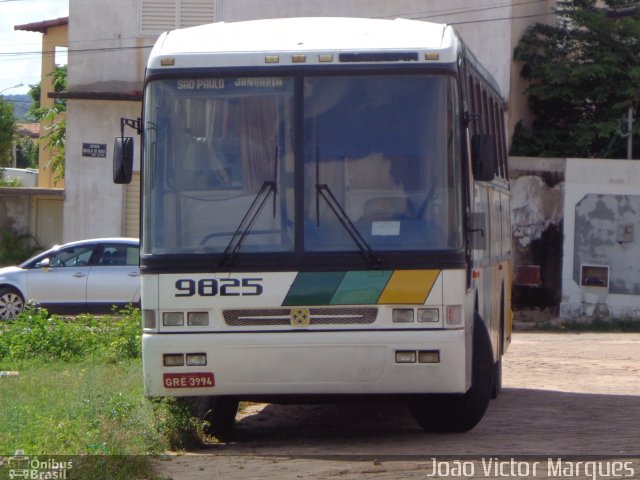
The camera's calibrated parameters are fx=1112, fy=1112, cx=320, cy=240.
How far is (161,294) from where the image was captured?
7953mm

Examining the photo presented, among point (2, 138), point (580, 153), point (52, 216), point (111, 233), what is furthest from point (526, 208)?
point (2, 138)

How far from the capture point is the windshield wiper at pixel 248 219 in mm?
7937

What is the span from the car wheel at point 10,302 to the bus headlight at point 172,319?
41.2ft

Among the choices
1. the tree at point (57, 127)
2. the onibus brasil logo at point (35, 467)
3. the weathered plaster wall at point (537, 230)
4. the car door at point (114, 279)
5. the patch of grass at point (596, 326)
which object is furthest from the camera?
the tree at point (57, 127)

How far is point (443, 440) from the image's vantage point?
335 inches

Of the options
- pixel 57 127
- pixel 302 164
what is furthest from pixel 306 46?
pixel 57 127

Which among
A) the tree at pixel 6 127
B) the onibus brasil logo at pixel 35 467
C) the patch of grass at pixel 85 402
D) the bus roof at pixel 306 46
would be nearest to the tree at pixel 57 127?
the tree at pixel 6 127

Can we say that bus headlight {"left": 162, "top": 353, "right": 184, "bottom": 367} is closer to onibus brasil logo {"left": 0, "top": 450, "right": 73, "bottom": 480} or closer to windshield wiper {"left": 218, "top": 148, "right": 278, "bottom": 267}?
windshield wiper {"left": 218, "top": 148, "right": 278, "bottom": 267}

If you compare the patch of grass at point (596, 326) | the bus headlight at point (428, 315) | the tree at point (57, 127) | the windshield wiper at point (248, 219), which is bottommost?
the patch of grass at point (596, 326)

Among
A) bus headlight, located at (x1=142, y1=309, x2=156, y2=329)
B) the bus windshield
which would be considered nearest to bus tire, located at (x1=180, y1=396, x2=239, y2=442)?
bus headlight, located at (x1=142, y1=309, x2=156, y2=329)

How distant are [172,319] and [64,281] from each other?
1201cm

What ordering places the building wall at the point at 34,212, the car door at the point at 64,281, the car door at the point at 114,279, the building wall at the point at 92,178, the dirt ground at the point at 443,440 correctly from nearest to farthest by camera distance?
1. the dirt ground at the point at 443,440
2. the car door at the point at 114,279
3. the car door at the point at 64,281
4. the building wall at the point at 92,178
5. the building wall at the point at 34,212

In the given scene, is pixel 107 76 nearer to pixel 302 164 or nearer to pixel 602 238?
pixel 602 238

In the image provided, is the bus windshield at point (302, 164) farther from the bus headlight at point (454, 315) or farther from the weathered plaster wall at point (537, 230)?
the weathered plaster wall at point (537, 230)
